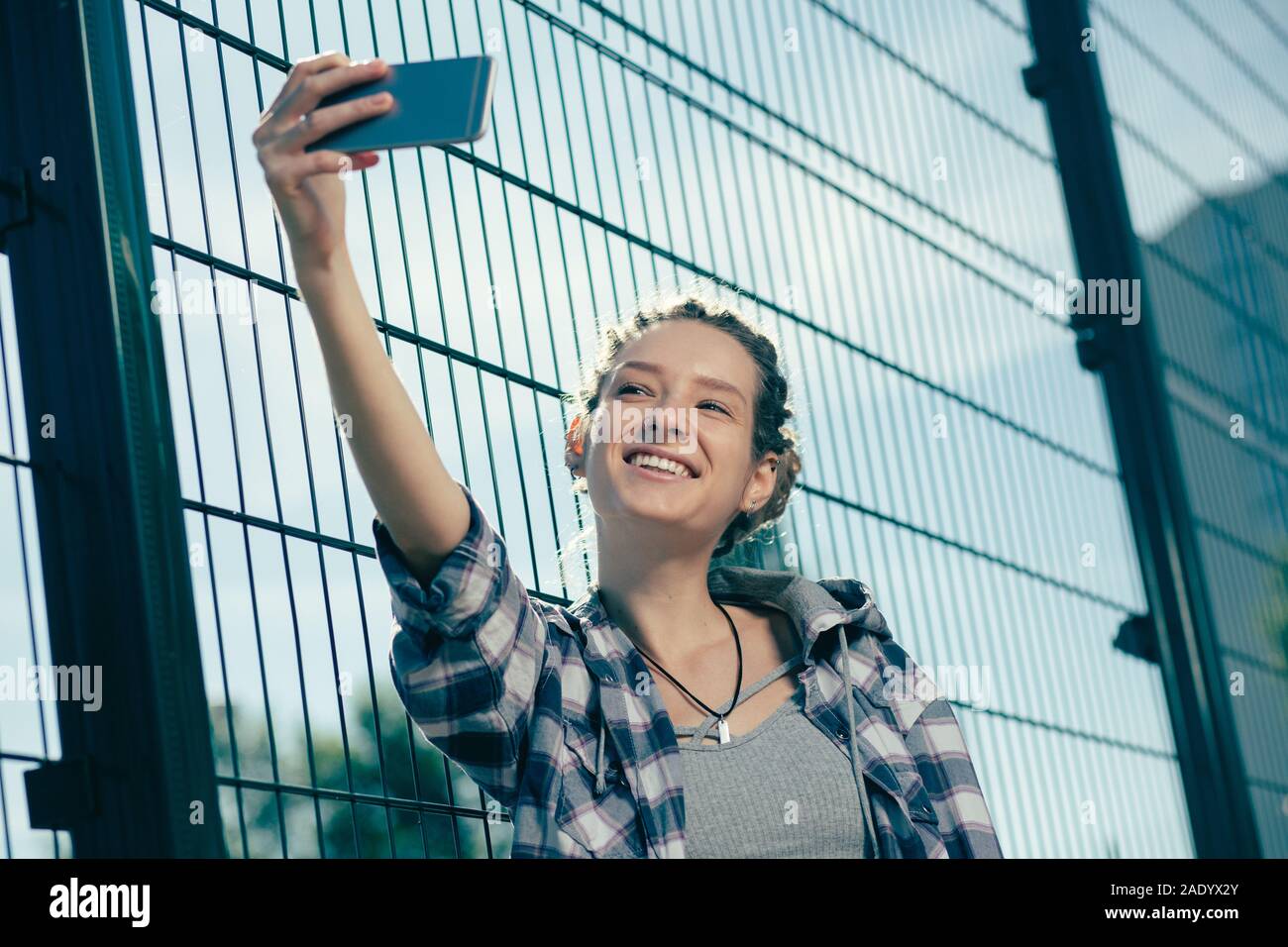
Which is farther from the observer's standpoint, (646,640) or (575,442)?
(575,442)

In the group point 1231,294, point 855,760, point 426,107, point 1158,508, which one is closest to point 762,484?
point 855,760

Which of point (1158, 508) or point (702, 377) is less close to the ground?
point (1158, 508)

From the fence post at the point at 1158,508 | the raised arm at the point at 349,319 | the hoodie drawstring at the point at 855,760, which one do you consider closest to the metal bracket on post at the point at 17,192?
the raised arm at the point at 349,319

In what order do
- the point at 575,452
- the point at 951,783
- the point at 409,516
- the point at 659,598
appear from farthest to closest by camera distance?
the point at 575,452 → the point at 659,598 → the point at 951,783 → the point at 409,516

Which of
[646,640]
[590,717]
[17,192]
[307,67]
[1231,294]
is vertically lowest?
[590,717]

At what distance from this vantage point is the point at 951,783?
189 cm

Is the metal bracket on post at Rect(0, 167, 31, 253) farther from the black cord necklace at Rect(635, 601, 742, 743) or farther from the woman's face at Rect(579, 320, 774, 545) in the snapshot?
the black cord necklace at Rect(635, 601, 742, 743)

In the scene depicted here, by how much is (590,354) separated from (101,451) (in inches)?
34.9

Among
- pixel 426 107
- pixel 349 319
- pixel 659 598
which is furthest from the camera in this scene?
pixel 659 598

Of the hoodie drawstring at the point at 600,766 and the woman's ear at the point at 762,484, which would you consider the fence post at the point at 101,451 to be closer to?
the hoodie drawstring at the point at 600,766

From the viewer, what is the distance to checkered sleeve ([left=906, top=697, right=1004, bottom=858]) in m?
1.84

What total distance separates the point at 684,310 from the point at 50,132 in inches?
31.9

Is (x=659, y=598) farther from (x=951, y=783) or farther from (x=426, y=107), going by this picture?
(x=426, y=107)

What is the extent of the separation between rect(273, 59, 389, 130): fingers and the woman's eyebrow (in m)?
0.69
